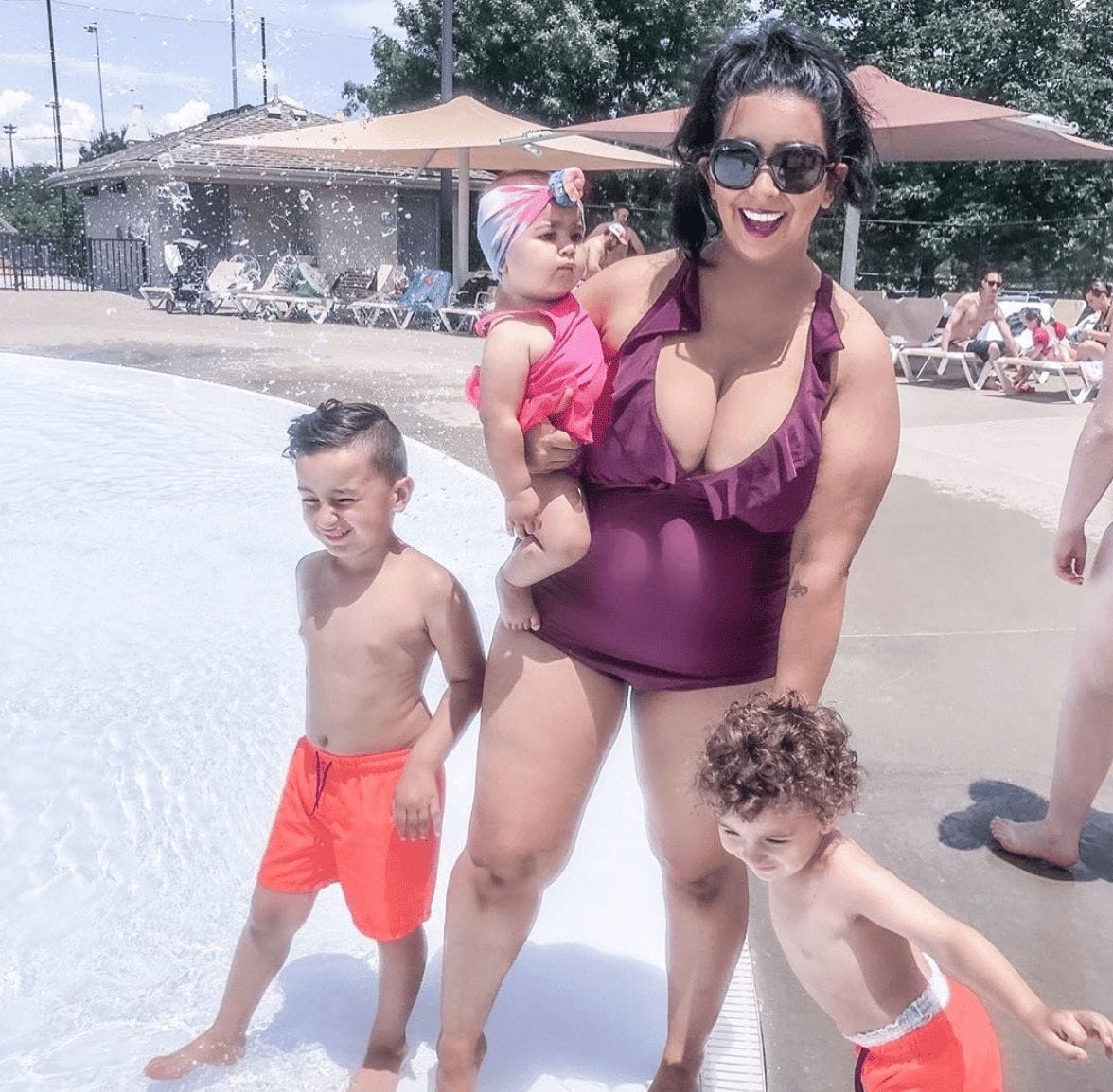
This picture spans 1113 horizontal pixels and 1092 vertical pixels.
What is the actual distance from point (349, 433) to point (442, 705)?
1.63ft

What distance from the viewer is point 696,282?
1906 millimetres

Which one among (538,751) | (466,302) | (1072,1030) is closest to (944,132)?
(466,302)

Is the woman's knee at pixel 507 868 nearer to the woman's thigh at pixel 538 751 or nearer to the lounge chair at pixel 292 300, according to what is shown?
the woman's thigh at pixel 538 751

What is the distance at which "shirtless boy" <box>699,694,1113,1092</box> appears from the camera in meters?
1.69

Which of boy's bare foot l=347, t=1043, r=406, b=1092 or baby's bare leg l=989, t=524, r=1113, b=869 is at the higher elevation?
baby's bare leg l=989, t=524, r=1113, b=869

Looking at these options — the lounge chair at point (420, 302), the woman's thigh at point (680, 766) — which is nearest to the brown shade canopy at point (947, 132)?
the lounge chair at point (420, 302)

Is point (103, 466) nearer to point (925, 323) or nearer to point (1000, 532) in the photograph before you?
point (1000, 532)

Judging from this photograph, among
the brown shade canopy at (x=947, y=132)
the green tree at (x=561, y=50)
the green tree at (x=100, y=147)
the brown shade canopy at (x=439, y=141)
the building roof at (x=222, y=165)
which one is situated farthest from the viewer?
the green tree at (x=100, y=147)

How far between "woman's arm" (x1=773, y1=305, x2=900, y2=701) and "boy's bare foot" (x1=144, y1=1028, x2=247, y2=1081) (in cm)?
A: 127

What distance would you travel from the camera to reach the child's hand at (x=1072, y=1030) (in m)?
1.52

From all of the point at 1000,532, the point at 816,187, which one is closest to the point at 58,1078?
the point at 816,187

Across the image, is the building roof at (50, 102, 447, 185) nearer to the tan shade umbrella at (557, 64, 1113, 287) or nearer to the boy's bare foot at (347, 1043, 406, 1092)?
the tan shade umbrella at (557, 64, 1113, 287)

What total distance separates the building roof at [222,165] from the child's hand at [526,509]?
1942 centimetres

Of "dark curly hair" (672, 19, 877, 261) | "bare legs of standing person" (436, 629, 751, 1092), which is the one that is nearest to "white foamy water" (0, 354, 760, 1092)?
"bare legs of standing person" (436, 629, 751, 1092)
